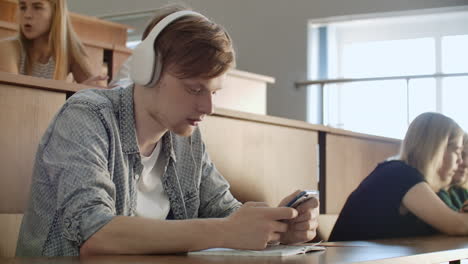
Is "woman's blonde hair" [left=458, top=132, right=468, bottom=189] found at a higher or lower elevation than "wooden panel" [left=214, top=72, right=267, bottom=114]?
lower

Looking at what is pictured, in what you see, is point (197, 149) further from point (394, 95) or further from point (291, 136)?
point (394, 95)

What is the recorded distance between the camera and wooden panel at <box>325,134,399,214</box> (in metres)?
3.06

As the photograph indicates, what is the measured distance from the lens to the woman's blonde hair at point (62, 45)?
9.49ft

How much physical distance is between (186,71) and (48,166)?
1.04ft

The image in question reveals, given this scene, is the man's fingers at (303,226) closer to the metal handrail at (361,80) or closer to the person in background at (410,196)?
the person in background at (410,196)

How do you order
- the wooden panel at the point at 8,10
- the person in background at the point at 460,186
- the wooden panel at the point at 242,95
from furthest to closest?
the wooden panel at the point at 8,10 < the wooden panel at the point at 242,95 < the person in background at the point at 460,186

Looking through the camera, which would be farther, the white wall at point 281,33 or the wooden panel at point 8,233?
the white wall at point 281,33

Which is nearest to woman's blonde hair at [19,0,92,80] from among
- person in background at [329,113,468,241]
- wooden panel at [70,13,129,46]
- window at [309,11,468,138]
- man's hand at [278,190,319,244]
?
person in background at [329,113,468,241]

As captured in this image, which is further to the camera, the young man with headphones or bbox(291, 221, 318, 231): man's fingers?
bbox(291, 221, 318, 231): man's fingers

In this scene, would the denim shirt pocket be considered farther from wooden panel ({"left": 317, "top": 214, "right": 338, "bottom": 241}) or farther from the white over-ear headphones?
wooden panel ({"left": 317, "top": 214, "right": 338, "bottom": 241})

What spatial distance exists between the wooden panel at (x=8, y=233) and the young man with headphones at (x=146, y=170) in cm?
21

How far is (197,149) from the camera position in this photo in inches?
66.9

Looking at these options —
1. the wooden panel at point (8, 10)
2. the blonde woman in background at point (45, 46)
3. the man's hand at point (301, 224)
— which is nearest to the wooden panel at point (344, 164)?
the blonde woman in background at point (45, 46)

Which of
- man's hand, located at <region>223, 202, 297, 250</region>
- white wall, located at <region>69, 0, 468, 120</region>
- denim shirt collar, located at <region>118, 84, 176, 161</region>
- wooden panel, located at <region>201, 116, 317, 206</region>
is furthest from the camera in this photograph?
white wall, located at <region>69, 0, 468, 120</region>
